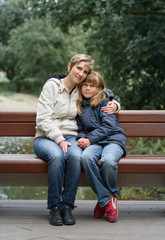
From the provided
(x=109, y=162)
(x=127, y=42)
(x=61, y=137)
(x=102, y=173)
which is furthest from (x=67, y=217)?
(x=127, y=42)

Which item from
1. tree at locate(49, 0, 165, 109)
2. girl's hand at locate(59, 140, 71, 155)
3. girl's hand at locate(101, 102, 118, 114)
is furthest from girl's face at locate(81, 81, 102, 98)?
tree at locate(49, 0, 165, 109)

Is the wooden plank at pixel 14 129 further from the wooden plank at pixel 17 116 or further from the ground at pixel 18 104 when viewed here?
the ground at pixel 18 104

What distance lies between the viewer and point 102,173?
3.16m

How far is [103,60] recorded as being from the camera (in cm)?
1016

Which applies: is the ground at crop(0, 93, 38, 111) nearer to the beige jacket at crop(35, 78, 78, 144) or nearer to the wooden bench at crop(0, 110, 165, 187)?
the wooden bench at crop(0, 110, 165, 187)

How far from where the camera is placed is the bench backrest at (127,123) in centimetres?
368

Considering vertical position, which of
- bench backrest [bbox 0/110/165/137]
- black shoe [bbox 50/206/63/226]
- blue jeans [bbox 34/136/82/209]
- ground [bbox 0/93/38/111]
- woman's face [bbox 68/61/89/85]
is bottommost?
ground [bbox 0/93/38/111]

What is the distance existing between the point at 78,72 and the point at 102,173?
0.92 metres

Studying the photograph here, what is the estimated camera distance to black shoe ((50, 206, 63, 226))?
10.0 ft

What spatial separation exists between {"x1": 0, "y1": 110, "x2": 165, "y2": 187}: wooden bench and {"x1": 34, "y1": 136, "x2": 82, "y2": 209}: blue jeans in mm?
133

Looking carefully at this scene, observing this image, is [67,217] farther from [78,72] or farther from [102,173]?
[78,72]

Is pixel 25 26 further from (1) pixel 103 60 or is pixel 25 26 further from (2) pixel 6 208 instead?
(2) pixel 6 208

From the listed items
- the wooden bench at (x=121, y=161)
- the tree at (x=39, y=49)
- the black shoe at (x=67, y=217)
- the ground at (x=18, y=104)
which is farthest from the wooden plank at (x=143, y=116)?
the tree at (x=39, y=49)

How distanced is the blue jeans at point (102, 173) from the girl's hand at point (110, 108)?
0.42 meters
